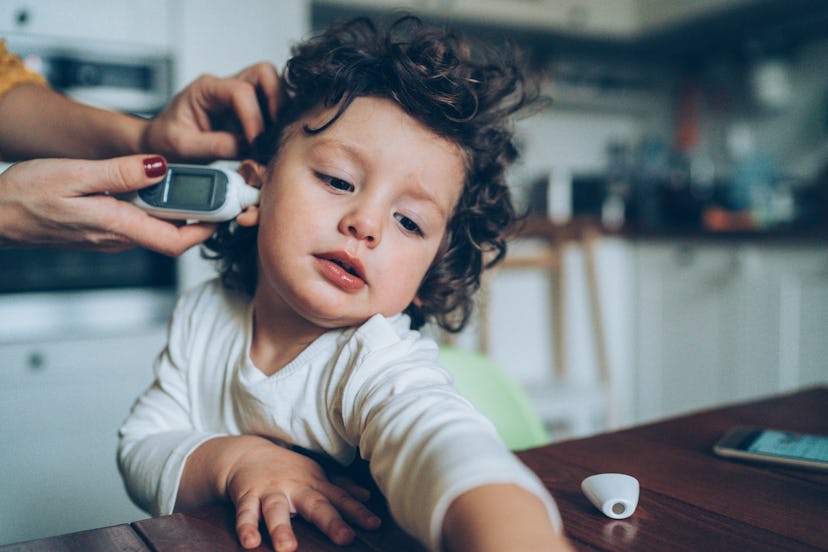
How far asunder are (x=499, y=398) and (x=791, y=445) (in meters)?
0.44

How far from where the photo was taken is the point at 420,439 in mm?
Result: 491

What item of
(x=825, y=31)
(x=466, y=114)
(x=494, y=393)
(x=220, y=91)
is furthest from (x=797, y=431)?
(x=825, y=31)

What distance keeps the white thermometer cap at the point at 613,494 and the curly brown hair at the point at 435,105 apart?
0.40 meters

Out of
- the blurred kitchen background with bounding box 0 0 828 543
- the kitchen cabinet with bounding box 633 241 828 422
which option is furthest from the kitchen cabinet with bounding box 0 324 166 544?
the kitchen cabinet with bounding box 633 241 828 422

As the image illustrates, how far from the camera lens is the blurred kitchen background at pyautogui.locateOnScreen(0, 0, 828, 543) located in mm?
1756

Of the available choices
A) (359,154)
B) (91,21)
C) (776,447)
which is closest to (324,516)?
(359,154)

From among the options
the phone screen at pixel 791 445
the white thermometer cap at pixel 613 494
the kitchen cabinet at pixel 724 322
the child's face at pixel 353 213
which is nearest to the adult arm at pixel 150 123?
the child's face at pixel 353 213

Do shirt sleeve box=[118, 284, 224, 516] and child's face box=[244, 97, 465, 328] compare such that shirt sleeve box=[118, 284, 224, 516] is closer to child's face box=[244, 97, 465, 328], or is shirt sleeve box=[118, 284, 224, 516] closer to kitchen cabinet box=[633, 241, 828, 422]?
child's face box=[244, 97, 465, 328]

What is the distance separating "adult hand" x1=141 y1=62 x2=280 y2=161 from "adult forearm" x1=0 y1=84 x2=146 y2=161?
0.04 meters

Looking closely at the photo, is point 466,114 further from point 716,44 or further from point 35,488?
point 716,44

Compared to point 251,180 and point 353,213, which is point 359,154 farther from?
point 251,180

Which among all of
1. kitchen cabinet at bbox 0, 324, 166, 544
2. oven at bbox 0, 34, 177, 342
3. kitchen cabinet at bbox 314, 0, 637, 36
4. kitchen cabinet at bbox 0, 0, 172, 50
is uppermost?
kitchen cabinet at bbox 314, 0, 637, 36

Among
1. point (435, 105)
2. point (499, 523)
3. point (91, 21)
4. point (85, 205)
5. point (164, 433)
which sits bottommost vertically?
point (164, 433)

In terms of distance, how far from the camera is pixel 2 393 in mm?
1667
